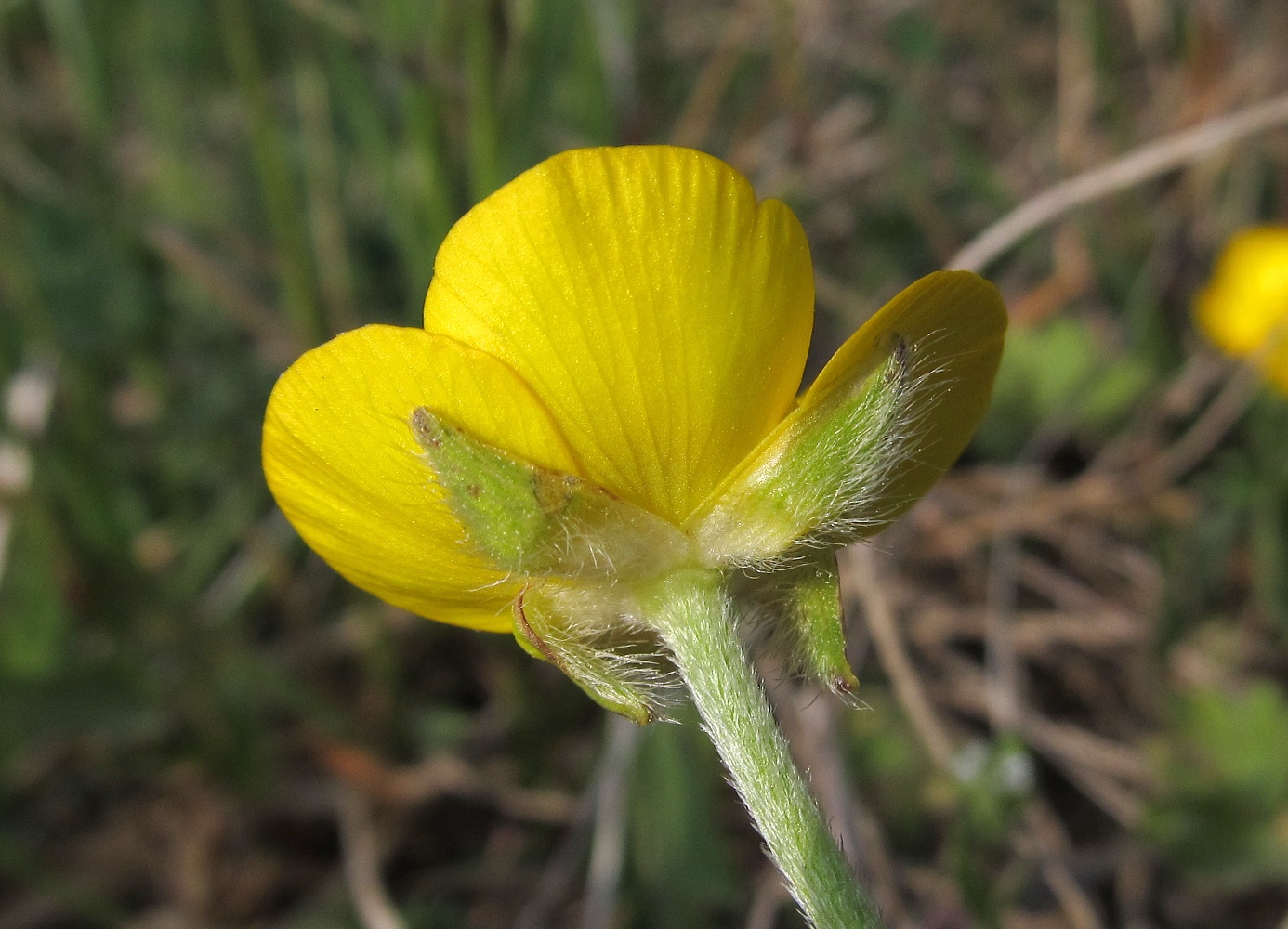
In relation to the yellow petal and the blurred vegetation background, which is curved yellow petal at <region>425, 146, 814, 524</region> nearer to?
the yellow petal

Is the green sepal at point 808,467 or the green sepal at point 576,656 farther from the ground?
the green sepal at point 808,467

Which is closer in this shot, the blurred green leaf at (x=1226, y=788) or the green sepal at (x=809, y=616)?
the green sepal at (x=809, y=616)

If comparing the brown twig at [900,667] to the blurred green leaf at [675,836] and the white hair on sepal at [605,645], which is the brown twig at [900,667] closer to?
the blurred green leaf at [675,836]

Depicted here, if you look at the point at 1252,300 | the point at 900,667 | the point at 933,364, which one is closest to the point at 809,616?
the point at 933,364

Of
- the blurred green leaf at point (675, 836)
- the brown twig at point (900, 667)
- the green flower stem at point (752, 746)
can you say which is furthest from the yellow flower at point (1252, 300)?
the green flower stem at point (752, 746)

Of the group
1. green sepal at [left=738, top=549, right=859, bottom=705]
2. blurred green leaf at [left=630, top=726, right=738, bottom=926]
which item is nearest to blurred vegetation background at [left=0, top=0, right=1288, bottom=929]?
blurred green leaf at [left=630, top=726, right=738, bottom=926]
